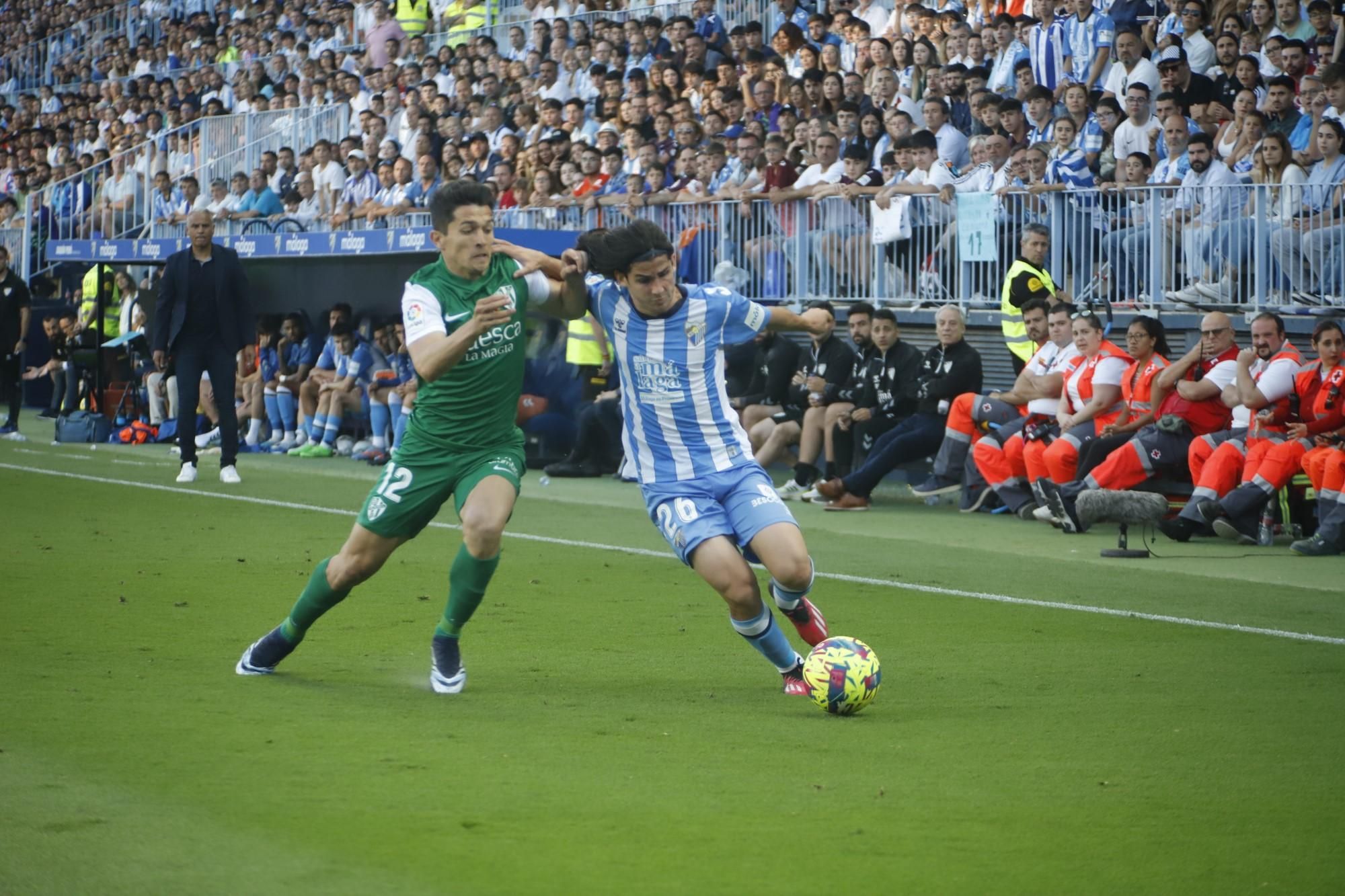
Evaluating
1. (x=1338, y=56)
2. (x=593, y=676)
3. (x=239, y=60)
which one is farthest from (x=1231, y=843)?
(x=239, y=60)

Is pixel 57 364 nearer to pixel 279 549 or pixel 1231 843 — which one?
pixel 279 549

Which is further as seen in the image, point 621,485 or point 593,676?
point 621,485

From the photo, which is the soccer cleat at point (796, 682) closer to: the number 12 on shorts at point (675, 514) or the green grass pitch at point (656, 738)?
the green grass pitch at point (656, 738)

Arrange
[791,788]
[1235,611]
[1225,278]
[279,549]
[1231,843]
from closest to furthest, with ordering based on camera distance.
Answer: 1. [1231,843]
2. [791,788]
3. [1235,611]
4. [279,549]
5. [1225,278]

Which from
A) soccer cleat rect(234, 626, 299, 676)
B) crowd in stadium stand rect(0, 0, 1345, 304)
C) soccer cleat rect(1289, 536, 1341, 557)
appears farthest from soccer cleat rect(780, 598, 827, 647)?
crowd in stadium stand rect(0, 0, 1345, 304)

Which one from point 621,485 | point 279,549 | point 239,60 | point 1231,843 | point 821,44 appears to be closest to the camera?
point 1231,843

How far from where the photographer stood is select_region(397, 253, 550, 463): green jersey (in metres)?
6.96

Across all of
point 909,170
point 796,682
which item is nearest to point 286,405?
point 909,170

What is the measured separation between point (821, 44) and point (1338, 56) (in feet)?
22.5

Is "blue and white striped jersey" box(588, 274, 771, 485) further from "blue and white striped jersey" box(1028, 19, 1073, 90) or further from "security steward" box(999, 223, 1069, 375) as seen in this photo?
"blue and white striped jersey" box(1028, 19, 1073, 90)

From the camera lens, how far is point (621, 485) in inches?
671

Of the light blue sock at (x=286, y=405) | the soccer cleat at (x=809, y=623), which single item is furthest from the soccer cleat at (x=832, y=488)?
the light blue sock at (x=286, y=405)

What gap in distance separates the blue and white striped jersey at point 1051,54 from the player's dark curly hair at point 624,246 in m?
10.8

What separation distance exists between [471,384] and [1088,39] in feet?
36.8
